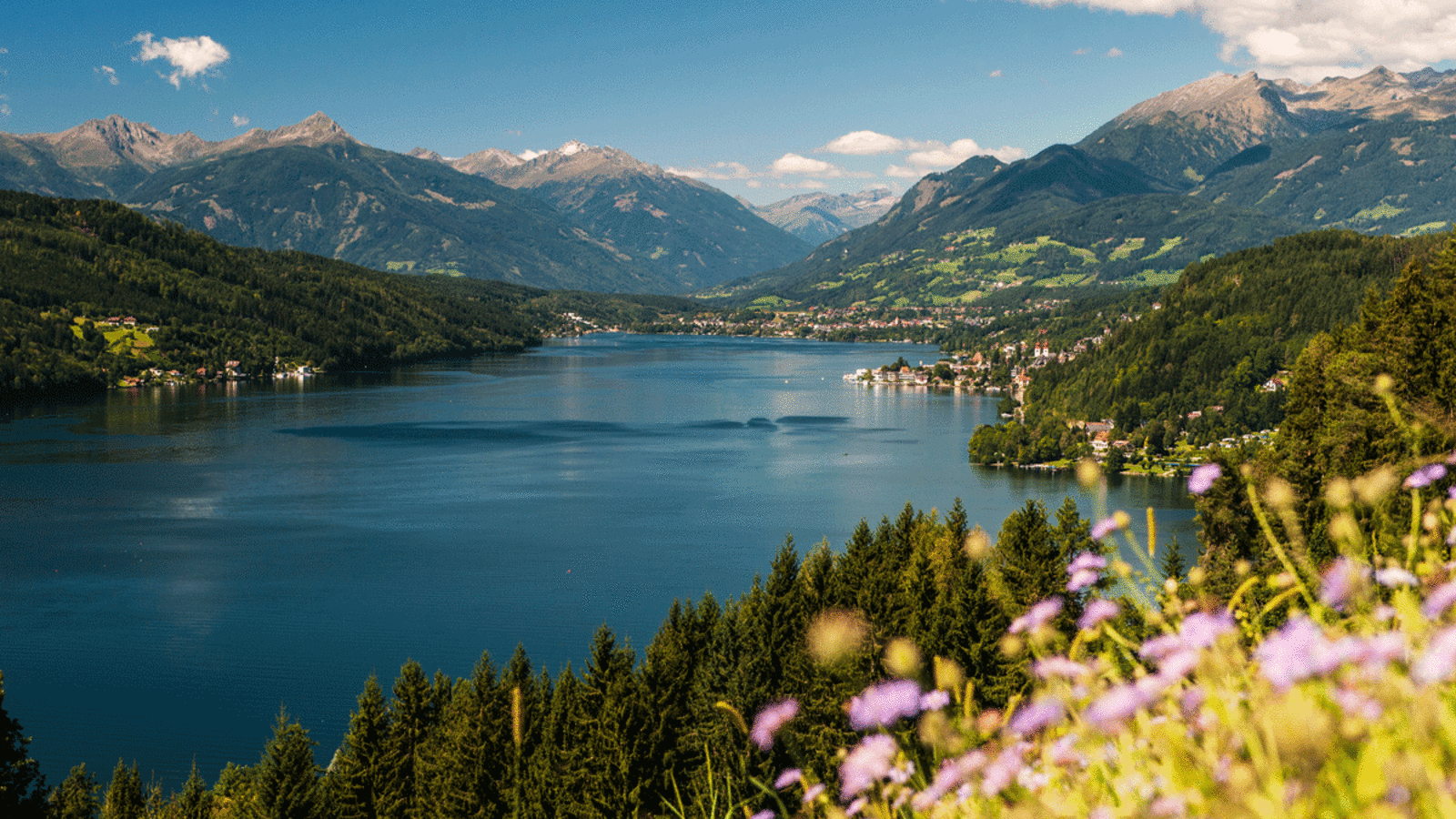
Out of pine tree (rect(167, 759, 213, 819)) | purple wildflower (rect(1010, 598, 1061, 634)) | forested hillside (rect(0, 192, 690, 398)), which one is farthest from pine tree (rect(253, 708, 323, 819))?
forested hillside (rect(0, 192, 690, 398))

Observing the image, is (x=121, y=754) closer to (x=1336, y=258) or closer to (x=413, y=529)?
(x=413, y=529)

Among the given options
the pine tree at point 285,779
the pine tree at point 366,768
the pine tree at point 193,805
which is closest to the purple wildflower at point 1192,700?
the pine tree at point 285,779

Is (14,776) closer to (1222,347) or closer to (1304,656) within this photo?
(1304,656)

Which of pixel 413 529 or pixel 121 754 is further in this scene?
pixel 413 529

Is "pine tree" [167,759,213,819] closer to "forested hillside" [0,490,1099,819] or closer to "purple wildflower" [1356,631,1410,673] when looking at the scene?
"forested hillside" [0,490,1099,819]

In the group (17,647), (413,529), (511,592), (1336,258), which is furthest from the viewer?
(1336,258)

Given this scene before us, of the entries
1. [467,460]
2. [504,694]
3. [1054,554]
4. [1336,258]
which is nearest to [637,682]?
[504,694]

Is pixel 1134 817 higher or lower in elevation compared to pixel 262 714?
higher
